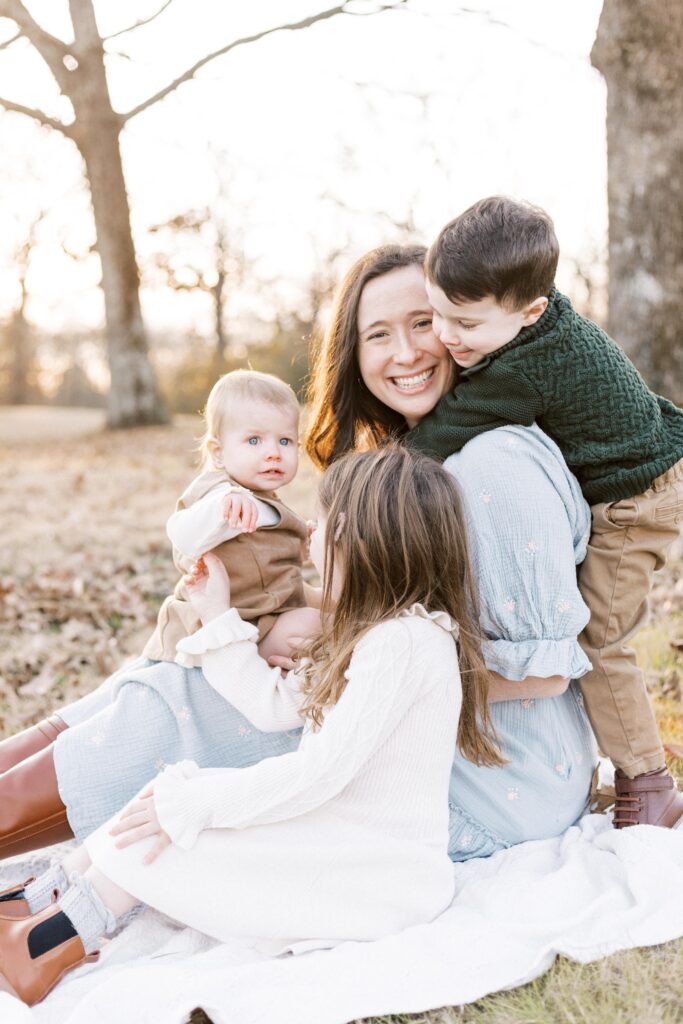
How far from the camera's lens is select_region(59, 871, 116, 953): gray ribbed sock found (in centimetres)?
224

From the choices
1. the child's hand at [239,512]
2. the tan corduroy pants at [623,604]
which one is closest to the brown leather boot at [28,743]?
the child's hand at [239,512]

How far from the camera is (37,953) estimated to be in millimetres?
2178

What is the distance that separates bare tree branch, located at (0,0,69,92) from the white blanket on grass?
11184 millimetres

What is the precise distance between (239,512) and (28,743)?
929 mm

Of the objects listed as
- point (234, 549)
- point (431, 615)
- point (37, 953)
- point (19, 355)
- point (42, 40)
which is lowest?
point (37, 953)

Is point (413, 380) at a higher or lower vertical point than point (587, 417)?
higher

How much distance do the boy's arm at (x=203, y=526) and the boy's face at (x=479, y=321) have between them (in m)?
0.71

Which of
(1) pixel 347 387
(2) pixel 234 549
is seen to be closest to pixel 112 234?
(1) pixel 347 387

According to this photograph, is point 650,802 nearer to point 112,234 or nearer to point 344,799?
point 344,799

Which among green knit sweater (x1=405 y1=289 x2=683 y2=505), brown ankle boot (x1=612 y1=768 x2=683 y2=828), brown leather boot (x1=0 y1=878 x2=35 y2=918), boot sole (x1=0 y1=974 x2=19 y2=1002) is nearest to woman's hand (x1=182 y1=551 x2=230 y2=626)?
green knit sweater (x1=405 y1=289 x2=683 y2=505)

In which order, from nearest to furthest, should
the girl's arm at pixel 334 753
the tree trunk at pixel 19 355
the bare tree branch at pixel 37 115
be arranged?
the girl's arm at pixel 334 753
the bare tree branch at pixel 37 115
the tree trunk at pixel 19 355

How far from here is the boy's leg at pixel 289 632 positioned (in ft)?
8.52

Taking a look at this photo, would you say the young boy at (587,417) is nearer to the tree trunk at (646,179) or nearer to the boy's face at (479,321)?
the boy's face at (479,321)

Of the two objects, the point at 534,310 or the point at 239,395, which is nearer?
the point at 534,310
